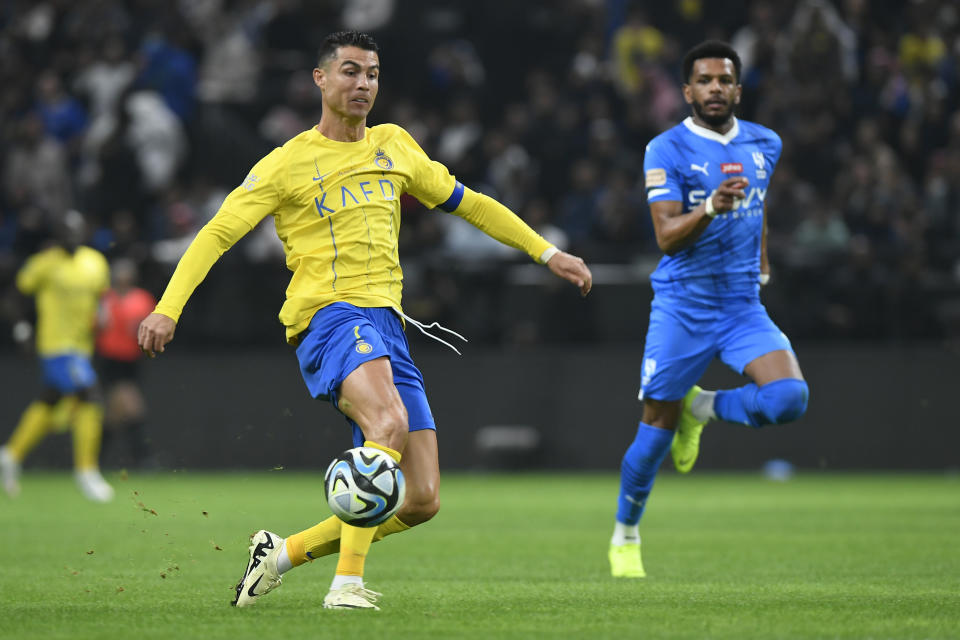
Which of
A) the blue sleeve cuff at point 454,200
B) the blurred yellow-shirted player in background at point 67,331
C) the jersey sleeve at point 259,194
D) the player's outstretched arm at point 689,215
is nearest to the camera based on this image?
the jersey sleeve at point 259,194

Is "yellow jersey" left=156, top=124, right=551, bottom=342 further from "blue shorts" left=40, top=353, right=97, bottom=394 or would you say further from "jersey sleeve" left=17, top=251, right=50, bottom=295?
"jersey sleeve" left=17, top=251, right=50, bottom=295

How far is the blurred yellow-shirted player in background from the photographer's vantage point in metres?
15.0

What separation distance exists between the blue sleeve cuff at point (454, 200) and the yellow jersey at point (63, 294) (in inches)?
361

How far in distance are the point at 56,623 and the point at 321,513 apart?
20.4ft

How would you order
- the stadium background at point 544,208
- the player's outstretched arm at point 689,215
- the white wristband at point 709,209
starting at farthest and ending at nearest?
1. the stadium background at point 544,208
2. the white wristband at point 709,209
3. the player's outstretched arm at point 689,215

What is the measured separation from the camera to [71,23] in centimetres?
2000

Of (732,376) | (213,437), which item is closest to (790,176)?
(732,376)

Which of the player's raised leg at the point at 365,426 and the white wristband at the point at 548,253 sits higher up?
the white wristband at the point at 548,253

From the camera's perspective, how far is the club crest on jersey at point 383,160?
21.8 ft

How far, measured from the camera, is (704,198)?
7832mm

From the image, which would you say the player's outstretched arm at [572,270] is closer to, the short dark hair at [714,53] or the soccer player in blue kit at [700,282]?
the soccer player in blue kit at [700,282]

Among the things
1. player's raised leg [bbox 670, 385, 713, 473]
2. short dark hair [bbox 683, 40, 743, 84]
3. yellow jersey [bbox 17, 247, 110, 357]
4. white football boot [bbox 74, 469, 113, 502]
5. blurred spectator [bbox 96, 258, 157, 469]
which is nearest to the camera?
short dark hair [bbox 683, 40, 743, 84]

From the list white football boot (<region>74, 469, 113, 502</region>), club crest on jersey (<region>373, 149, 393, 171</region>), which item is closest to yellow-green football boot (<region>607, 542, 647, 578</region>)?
club crest on jersey (<region>373, 149, 393, 171</region>)

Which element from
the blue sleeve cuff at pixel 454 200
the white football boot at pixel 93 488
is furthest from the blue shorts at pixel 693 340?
the white football boot at pixel 93 488
